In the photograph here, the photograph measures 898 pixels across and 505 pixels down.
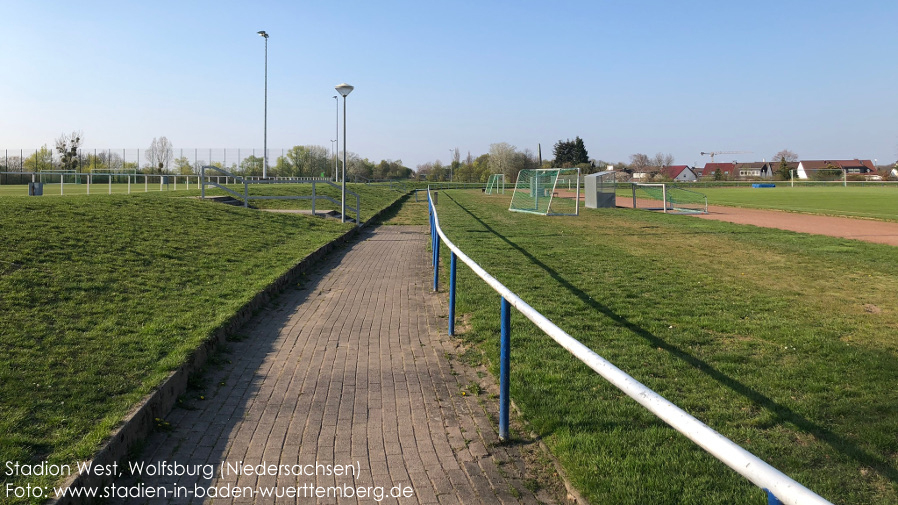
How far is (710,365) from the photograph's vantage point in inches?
203

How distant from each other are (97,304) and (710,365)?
5.85 metres

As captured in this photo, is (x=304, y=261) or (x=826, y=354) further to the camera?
(x=304, y=261)

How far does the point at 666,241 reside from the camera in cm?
1564

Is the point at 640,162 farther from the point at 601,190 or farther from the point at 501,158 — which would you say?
the point at 601,190

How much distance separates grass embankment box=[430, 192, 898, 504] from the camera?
3.32m

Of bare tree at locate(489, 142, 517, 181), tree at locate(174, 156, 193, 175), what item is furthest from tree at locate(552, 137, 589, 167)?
tree at locate(174, 156, 193, 175)

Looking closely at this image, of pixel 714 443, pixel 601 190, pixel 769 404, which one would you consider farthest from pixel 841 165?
pixel 714 443

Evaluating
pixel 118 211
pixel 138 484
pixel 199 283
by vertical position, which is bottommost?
pixel 138 484

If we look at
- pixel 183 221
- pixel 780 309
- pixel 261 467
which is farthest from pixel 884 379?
pixel 183 221

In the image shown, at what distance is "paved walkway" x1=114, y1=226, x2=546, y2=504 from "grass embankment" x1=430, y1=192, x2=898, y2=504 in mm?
483

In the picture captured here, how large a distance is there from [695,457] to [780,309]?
464 centimetres

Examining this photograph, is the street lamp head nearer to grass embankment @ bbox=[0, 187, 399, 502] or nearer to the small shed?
grass embankment @ bbox=[0, 187, 399, 502]

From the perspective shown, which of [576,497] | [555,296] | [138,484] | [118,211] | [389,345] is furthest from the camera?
[118,211]

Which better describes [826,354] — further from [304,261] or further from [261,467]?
[304,261]
